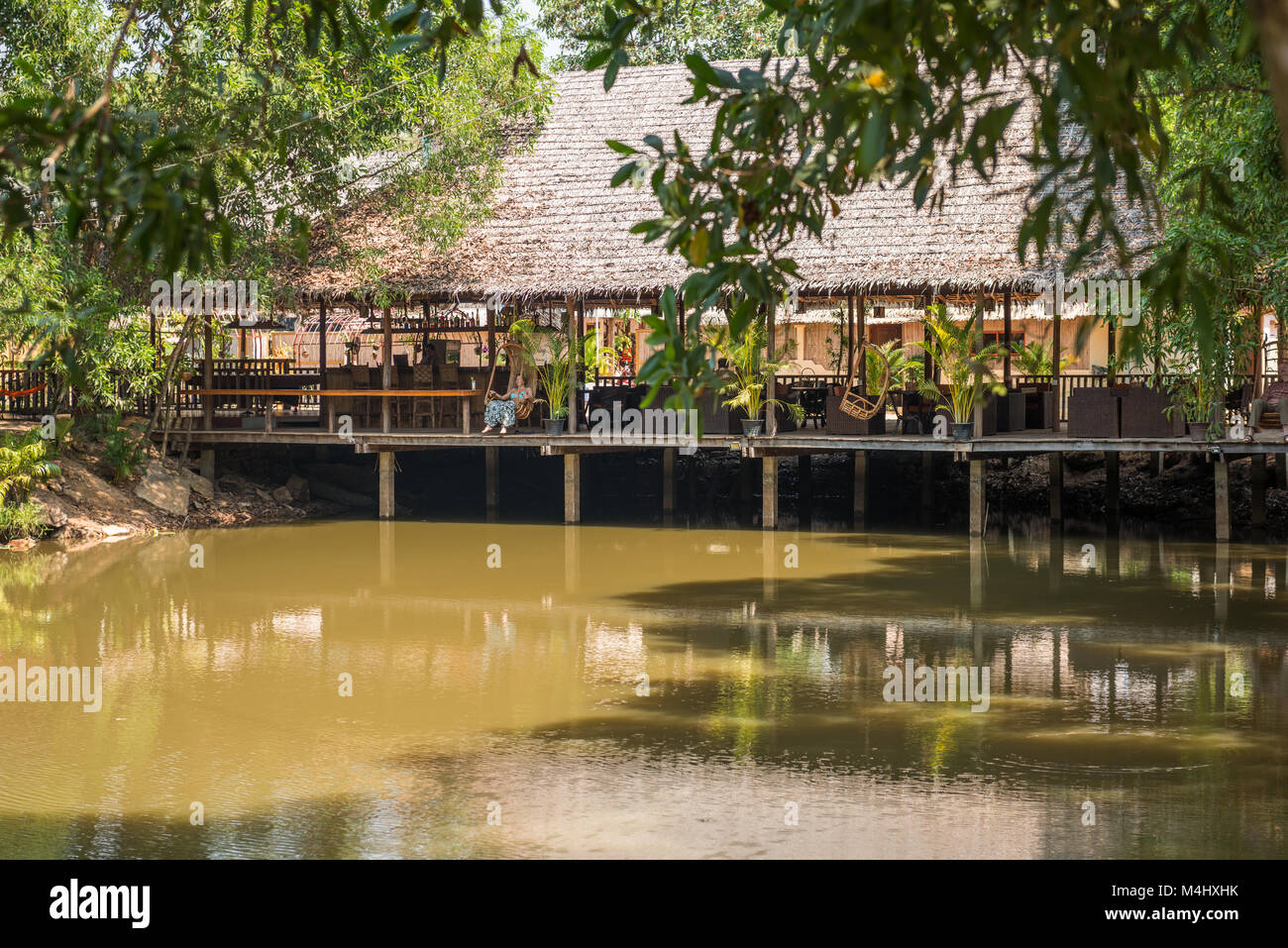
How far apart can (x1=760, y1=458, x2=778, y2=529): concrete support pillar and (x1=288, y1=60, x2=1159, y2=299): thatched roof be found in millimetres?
2145

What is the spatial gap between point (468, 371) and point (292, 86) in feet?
16.9

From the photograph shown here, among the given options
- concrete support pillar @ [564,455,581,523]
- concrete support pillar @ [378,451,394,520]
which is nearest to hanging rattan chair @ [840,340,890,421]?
concrete support pillar @ [564,455,581,523]

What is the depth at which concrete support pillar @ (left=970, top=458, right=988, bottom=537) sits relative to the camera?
1588 centimetres

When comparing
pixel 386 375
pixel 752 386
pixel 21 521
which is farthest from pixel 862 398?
pixel 21 521

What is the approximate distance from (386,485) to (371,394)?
4.37 ft

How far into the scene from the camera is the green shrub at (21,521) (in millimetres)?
15250

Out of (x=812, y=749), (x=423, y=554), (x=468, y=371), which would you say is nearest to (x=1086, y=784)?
(x=812, y=749)

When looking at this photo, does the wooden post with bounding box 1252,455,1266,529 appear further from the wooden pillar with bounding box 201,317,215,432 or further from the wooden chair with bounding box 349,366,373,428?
the wooden pillar with bounding box 201,317,215,432

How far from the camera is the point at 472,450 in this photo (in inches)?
875

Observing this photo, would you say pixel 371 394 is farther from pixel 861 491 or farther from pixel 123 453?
pixel 861 491

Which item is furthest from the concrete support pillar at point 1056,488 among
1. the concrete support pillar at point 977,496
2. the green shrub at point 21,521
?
the green shrub at point 21,521

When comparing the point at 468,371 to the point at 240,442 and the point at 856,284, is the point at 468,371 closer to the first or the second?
the point at 240,442

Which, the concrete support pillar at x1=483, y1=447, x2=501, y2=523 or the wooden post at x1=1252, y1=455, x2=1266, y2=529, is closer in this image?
the wooden post at x1=1252, y1=455, x2=1266, y2=529

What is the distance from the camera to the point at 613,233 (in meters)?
17.3
